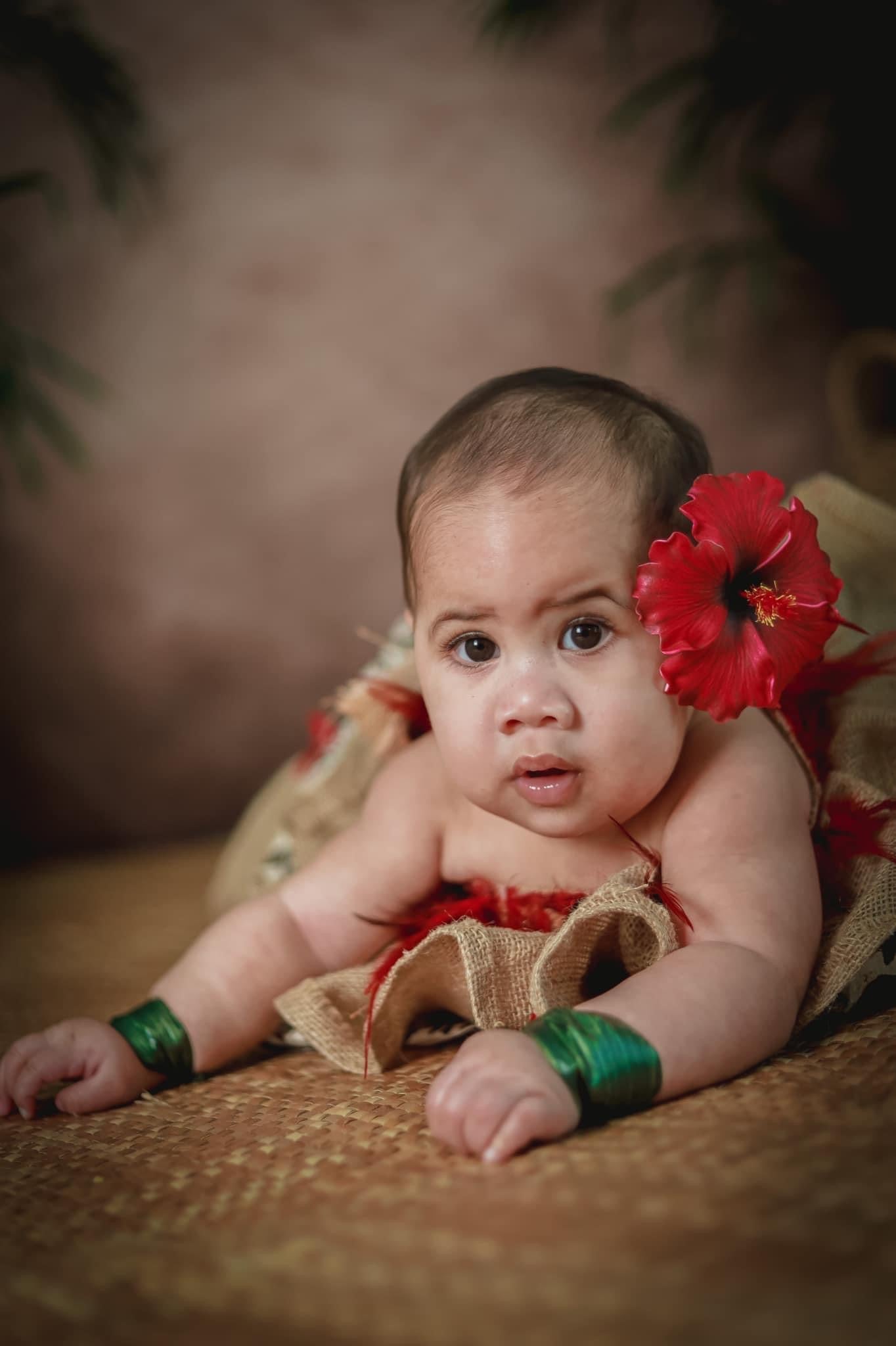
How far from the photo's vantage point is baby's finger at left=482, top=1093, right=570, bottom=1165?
67cm

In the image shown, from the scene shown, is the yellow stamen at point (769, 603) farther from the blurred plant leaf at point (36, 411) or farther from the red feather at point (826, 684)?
the blurred plant leaf at point (36, 411)

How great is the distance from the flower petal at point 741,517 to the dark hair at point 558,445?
4 cm

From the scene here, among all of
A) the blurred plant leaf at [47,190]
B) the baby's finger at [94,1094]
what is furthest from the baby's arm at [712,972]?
the blurred plant leaf at [47,190]

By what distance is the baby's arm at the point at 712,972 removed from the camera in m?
0.69

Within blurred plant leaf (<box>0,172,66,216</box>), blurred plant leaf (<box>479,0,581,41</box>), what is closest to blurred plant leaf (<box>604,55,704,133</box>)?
blurred plant leaf (<box>479,0,581,41</box>)

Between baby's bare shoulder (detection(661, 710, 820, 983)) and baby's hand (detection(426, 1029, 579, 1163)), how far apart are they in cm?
19

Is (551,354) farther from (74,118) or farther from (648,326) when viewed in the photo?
(74,118)

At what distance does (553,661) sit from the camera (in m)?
0.84

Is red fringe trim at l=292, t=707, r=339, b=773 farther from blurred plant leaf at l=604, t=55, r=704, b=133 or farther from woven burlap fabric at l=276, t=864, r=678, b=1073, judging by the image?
blurred plant leaf at l=604, t=55, r=704, b=133

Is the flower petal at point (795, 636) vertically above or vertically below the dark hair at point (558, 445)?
below

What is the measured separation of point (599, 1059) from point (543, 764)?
200mm

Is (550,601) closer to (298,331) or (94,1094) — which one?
(94,1094)

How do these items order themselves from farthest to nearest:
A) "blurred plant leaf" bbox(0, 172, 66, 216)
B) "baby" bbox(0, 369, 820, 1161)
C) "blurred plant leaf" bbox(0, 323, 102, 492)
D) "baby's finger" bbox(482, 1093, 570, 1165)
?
"blurred plant leaf" bbox(0, 323, 102, 492)
"blurred plant leaf" bbox(0, 172, 66, 216)
"baby" bbox(0, 369, 820, 1161)
"baby's finger" bbox(482, 1093, 570, 1165)

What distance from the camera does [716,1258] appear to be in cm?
52
